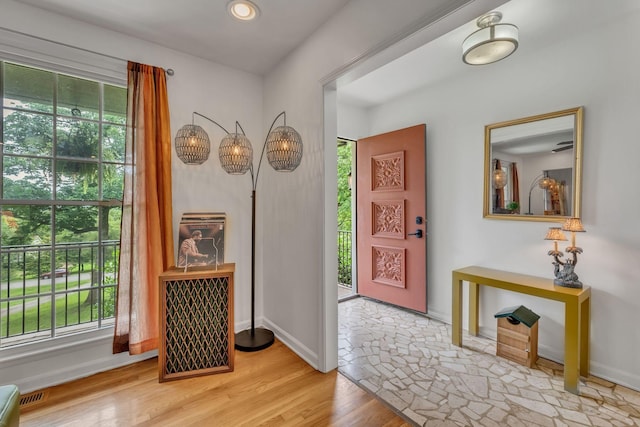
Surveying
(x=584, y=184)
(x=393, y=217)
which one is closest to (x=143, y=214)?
(x=393, y=217)

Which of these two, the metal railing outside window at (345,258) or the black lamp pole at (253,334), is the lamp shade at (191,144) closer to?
the black lamp pole at (253,334)

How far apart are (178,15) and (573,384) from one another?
12.1 feet

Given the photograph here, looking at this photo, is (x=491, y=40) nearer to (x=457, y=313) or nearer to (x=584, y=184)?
(x=584, y=184)

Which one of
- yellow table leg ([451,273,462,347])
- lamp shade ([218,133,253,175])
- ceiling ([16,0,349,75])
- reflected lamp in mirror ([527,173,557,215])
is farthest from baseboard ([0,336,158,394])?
reflected lamp in mirror ([527,173,557,215])

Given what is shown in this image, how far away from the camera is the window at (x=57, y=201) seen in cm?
191

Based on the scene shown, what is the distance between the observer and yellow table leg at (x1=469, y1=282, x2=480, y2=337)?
2645 millimetres

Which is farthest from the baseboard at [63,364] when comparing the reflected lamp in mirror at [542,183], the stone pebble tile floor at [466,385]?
the reflected lamp in mirror at [542,183]

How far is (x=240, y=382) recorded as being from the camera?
78.6 inches

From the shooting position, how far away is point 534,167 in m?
2.40

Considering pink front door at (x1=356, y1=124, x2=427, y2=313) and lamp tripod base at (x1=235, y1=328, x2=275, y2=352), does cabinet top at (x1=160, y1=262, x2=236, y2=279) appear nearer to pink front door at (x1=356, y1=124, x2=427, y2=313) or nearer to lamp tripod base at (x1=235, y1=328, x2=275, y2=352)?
lamp tripod base at (x1=235, y1=328, x2=275, y2=352)

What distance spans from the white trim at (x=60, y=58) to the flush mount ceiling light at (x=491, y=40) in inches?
104

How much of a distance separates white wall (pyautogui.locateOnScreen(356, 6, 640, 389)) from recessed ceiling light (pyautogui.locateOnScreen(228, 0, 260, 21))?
6.76ft

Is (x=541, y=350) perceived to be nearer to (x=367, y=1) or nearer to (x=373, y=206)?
(x=373, y=206)

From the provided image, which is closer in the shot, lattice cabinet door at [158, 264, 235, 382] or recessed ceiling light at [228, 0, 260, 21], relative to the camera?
recessed ceiling light at [228, 0, 260, 21]
